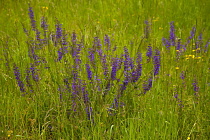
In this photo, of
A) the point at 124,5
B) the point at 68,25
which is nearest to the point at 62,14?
the point at 68,25

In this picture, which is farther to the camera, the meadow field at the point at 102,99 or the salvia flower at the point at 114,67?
the salvia flower at the point at 114,67

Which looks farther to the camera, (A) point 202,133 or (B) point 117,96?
(B) point 117,96

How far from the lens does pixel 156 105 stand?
2.13 meters

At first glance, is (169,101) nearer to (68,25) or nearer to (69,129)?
(69,129)

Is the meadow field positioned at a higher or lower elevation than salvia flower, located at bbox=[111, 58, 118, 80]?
lower

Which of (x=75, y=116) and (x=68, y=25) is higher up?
(x=68, y=25)

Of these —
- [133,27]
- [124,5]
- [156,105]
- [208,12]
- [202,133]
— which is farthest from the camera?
[124,5]

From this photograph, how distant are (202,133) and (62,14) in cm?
359

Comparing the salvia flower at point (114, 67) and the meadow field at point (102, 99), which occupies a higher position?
the salvia flower at point (114, 67)

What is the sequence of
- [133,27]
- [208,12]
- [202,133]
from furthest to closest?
→ 1. [208,12]
2. [133,27]
3. [202,133]

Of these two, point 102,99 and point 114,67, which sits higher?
point 114,67

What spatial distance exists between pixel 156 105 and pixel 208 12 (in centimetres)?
303

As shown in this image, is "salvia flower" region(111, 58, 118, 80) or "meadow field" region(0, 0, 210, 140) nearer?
"meadow field" region(0, 0, 210, 140)

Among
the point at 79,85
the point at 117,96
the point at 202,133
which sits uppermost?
the point at 79,85
